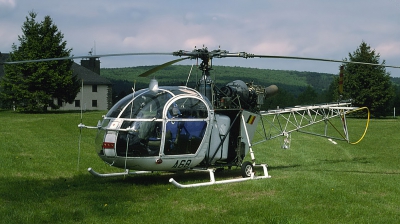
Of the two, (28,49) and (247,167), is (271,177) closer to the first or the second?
(247,167)

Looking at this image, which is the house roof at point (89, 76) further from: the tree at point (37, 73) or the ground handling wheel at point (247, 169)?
the ground handling wheel at point (247, 169)

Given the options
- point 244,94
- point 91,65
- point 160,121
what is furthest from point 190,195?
point 91,65

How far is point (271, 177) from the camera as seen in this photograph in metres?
12.6

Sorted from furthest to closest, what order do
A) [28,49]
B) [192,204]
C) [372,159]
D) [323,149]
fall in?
1. [28,49]
2. [323,149]
3. [372,159]
4. [192,204]

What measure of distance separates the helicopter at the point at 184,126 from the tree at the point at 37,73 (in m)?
35.9

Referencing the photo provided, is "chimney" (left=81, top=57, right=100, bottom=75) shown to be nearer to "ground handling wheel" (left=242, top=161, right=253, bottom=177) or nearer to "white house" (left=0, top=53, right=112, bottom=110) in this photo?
"white house" (left=0, top=53, right=112, bottom=110)

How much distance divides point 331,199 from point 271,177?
2999 mm

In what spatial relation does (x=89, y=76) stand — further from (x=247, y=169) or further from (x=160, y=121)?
(x=160, y=121)

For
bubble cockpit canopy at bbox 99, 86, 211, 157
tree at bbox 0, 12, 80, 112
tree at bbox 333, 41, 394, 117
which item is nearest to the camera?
bubble cockpit canopy at bbox 99, 86, 211, 157

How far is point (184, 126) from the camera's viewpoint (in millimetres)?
11211

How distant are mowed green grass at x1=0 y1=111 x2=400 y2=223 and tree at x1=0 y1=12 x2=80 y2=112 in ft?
98.8

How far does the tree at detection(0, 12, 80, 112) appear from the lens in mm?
46188

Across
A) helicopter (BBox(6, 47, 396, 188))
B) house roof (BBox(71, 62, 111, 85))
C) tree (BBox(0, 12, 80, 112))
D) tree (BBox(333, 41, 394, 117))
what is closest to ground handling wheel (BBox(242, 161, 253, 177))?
helicopter (BBox(6, 47, 396, 188))

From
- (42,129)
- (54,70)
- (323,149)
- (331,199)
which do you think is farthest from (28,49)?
(331,199)
